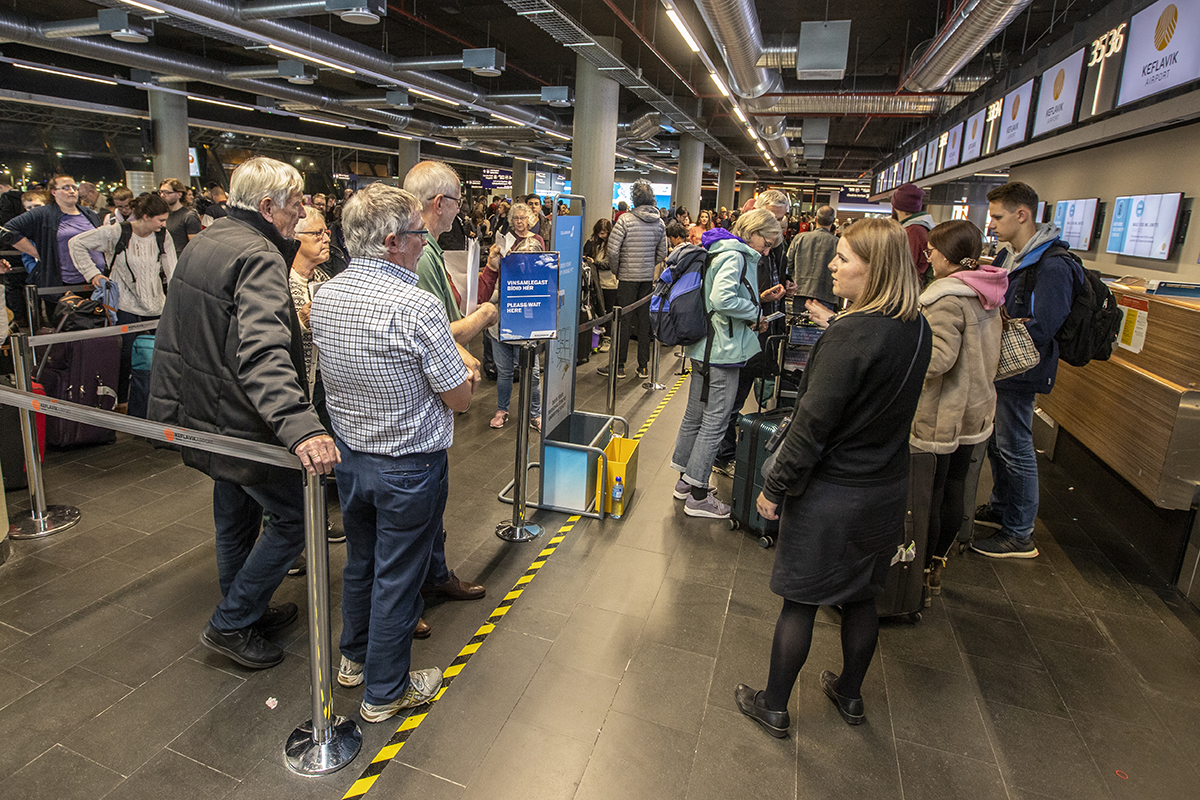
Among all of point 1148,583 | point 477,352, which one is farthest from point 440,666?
point 477,352

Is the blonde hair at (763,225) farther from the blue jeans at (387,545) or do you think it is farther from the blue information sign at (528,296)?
the blue jeans at (387,545)

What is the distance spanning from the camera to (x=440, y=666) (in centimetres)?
270

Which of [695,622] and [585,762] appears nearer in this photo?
[585,762]

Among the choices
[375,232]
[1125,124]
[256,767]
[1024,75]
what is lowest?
[256,767]

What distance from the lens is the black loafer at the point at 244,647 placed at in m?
2.62

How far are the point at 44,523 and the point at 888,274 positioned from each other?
4.12 m

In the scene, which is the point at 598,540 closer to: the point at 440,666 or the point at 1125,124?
the point at 440,666

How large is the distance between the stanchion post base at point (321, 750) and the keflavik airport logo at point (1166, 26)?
615 centimetres

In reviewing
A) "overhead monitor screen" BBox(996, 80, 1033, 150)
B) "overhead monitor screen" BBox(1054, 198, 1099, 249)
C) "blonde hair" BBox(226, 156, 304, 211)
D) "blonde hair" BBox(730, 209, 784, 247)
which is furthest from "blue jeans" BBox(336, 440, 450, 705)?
"overhead monitor screen" BBox(996, 80, 1033, 150)

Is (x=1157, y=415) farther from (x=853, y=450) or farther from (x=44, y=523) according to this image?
(x=44, y=523)

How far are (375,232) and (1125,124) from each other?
645 cm

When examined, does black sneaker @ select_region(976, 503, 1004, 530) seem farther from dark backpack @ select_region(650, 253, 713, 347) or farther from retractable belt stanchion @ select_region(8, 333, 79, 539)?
retractable belt stanchion @ select_region(8, 333, 79, 539)

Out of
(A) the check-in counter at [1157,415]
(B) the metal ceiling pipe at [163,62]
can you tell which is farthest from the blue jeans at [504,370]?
(B) the metal ceiling pipe at [163,62]

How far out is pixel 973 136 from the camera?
9.76 m
